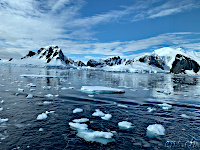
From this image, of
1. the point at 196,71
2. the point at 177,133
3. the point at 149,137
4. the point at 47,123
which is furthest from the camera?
the point at 196,71

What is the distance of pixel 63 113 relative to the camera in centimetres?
669

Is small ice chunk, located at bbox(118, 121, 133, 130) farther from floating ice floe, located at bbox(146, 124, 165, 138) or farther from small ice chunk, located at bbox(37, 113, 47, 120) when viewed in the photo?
small ice chunk, located at bbox(37, 113, 47, 120)

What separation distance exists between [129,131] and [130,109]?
2.71 metres

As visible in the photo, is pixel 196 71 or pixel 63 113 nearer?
pixel 63 113

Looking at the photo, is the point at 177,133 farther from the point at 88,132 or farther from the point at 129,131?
the point at 88,132

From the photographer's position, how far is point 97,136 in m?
4.62

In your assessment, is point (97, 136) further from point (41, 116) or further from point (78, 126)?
point (41, 116)

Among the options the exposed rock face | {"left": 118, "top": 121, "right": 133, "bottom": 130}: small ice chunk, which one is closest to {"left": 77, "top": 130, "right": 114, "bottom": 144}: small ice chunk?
{"left": 118, "top": 121, "right": 133, "bottom": 130}: small ice chunk

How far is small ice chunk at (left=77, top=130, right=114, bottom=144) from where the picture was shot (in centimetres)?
444

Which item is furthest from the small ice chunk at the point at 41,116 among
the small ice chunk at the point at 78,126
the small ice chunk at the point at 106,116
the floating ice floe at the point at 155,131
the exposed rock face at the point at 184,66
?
the exposed rock face at the point at 184,66

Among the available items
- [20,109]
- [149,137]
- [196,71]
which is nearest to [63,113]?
[20,109]

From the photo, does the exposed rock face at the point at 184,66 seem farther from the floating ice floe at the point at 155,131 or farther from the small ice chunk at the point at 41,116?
the small ice chunk at the point at 41,116

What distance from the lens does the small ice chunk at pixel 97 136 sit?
444cm

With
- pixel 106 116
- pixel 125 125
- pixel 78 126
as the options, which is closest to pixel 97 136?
pixel 78 126
